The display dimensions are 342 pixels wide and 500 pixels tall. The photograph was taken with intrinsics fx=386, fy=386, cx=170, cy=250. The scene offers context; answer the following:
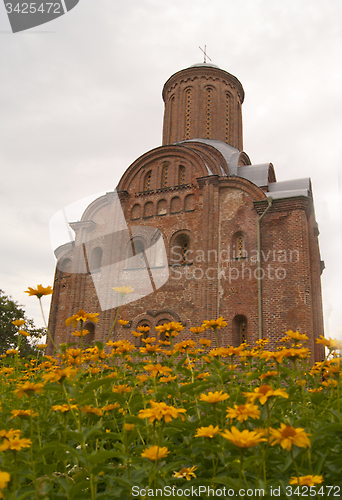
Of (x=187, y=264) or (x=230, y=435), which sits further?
(x=187, y=264)

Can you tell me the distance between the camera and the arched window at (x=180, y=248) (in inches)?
547

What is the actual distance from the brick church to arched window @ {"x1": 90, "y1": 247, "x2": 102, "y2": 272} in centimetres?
4

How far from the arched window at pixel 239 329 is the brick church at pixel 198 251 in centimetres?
4

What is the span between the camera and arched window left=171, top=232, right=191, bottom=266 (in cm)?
1389

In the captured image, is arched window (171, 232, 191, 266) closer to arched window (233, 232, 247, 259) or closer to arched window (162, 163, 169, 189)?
arched window (233, 232, 247, 259)

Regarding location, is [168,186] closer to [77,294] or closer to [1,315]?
[77,294]

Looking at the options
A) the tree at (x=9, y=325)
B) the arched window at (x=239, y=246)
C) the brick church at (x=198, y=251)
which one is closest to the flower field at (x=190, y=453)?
the brick church at (x=198, y=251)

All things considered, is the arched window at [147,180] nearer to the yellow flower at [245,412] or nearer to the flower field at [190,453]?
the flower field at [190,453]

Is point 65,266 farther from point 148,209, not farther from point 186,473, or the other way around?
point 186,473

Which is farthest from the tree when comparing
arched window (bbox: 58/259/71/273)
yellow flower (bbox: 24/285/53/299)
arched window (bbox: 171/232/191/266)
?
yellow flower (bbox: 24/285/53/299)

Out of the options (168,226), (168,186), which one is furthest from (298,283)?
(168,186)

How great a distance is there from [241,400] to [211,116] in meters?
18.2

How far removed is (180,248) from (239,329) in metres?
3.64

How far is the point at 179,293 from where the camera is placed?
1334cm
